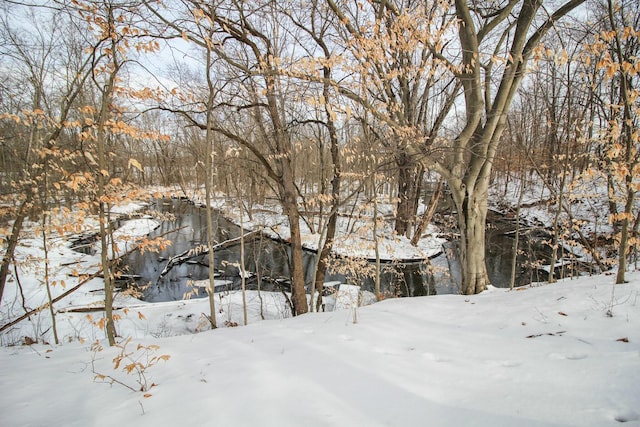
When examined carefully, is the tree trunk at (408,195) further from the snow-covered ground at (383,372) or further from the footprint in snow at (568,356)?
the footprint in snow at (568,356)

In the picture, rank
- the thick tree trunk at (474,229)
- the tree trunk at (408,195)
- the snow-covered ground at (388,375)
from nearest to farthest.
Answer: the snow-covered ground at (388,375), the thick tree trunk at (474,229), the tree trunk at (408,195)

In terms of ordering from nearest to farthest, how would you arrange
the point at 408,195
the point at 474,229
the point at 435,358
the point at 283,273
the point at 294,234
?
the point at 435,358, the point at 474,229, the point at 294,234, the point at 283,273, the point at 408,195

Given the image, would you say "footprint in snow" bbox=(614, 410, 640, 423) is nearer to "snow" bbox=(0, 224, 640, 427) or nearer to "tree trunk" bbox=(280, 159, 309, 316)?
"snow" bbox=(0, 224, 640, 427)

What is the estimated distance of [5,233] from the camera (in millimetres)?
4309

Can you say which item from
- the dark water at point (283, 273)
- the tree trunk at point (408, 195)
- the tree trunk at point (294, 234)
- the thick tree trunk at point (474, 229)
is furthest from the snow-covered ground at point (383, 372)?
the tree trunk at point (408, 195)

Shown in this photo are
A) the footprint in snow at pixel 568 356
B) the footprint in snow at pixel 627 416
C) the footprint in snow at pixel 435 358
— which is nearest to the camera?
the footprint in snow at pixel 627 416

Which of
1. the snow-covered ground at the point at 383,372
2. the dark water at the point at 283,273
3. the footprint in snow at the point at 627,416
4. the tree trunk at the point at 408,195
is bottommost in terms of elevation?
the dark water at the point at 283,273

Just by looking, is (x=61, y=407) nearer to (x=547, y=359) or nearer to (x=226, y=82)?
(x=547, y=359)

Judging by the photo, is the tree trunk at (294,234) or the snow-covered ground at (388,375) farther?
the tree trunk at (294,234)

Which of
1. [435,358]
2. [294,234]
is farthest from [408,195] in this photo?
[435,358]

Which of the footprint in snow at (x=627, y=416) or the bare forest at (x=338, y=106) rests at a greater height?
the bare forest at (x=338, y=106)

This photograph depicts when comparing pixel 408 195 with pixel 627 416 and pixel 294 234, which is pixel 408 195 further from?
pixel 627 416

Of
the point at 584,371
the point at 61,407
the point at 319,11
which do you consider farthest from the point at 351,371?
the point at 319,11

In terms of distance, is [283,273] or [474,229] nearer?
[474,229]
